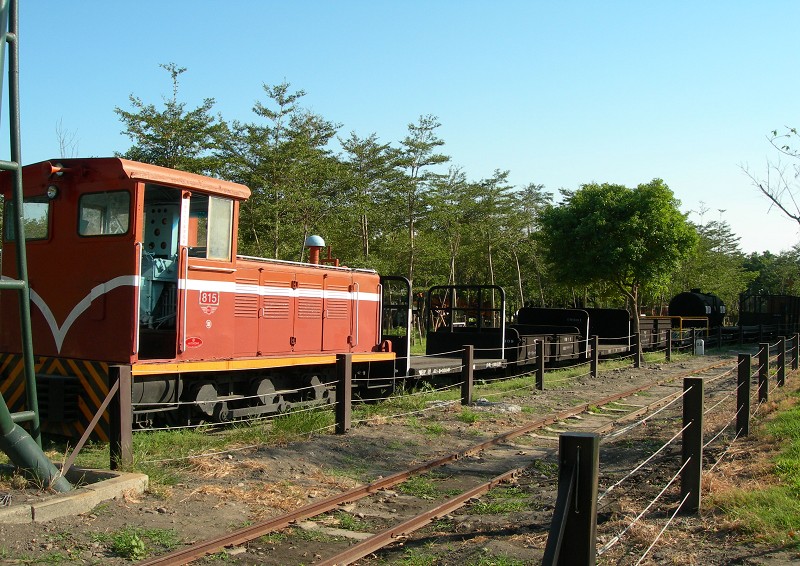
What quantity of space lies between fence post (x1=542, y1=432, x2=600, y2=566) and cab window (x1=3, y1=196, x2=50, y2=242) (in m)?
8.28

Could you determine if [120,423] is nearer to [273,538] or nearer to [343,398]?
[273,538]

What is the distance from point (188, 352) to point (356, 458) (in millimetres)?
2572

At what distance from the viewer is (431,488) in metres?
7.32

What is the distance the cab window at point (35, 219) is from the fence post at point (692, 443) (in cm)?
805

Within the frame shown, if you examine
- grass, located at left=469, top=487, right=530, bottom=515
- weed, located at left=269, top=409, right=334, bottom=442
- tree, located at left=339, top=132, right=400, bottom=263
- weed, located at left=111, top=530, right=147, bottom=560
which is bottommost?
grass, located at left=469, top=487, right=530, bottom=515

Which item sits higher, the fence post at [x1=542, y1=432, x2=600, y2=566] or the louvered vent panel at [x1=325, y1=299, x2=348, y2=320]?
the louvered vent panel at [x1=325, y1=299, x2=348, y2=320]

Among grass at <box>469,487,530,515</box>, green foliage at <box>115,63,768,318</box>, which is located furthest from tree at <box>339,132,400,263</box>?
grass at <box>469,487,530,515</box>

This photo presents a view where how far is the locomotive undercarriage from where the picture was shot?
28.7 feet

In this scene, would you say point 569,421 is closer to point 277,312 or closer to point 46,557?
point 277,312

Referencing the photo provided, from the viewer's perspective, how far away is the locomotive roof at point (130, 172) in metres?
8.68

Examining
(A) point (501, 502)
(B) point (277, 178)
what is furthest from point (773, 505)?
(B) point (277, 178)

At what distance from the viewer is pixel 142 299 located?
30.8 ft

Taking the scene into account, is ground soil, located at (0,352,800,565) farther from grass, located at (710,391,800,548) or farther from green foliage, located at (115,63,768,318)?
green foliage, located at (115,63,768,318)

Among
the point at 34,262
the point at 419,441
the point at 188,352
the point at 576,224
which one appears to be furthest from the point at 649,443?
the point at 576,224
